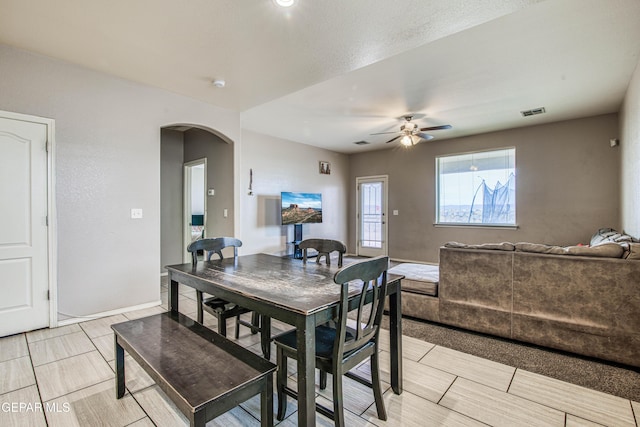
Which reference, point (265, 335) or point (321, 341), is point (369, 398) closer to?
point (321, 341)

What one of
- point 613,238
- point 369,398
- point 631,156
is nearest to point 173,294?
point 369,398

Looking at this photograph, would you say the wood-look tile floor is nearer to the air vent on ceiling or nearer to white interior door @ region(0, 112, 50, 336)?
white interior door @ region(0, 112, 50, 336)

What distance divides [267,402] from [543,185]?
5895 mm

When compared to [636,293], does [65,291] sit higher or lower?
lower

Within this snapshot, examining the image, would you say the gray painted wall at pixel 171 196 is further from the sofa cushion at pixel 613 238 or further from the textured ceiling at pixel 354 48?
the sofa cushion at pixel 613 238

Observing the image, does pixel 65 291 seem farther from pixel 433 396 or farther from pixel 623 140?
pixel 623 140

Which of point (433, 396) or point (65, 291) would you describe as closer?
point (433, 396)

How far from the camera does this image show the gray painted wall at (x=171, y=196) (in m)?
5.58

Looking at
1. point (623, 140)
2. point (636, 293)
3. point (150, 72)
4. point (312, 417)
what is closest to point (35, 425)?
point (312, 417)

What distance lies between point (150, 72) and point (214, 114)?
108cm

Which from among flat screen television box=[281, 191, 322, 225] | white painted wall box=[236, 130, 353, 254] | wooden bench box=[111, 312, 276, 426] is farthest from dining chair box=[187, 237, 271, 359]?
flat screen television box=[281, 191, 322, 225]

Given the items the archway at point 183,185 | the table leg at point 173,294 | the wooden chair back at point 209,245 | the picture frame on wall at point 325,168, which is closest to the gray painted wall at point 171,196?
the archway at point 183,185

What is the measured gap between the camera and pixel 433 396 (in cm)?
194

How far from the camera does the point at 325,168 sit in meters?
7.50
